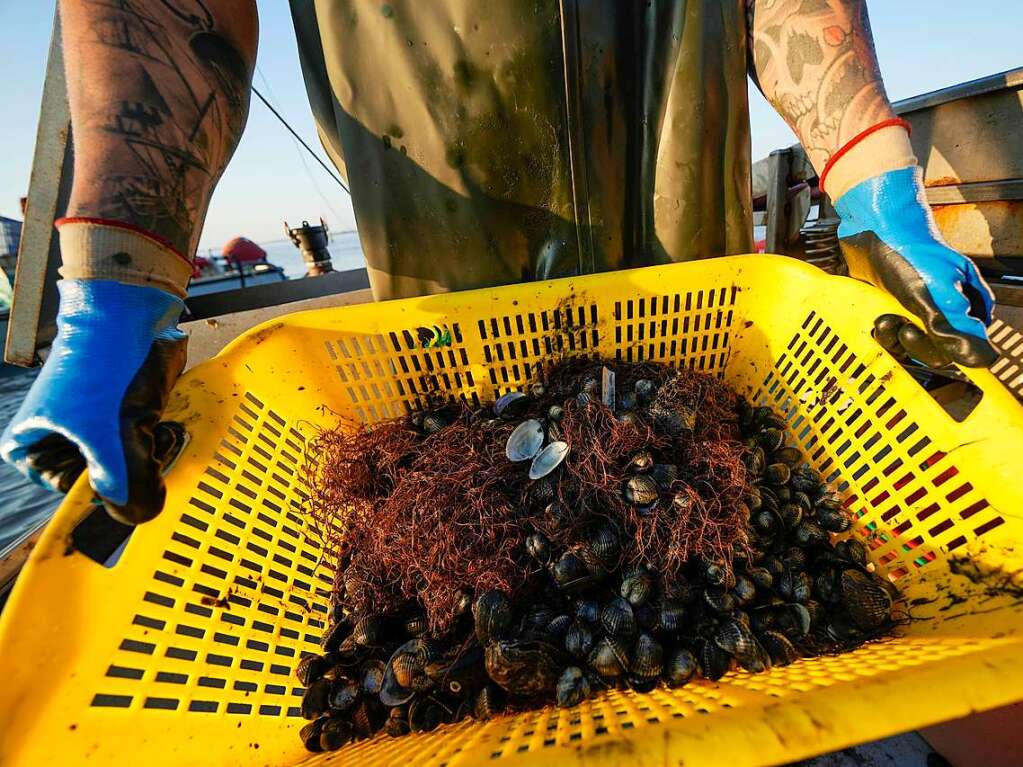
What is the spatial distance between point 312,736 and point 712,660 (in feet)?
4.87

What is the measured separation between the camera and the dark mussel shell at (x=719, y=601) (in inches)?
66.2

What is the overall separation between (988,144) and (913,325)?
2989 mm

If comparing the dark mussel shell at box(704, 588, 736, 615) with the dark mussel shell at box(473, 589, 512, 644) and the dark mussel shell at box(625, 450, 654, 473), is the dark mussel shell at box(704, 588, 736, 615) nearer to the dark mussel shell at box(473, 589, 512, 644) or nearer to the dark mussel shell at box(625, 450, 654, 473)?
the dark mussel shell at box(625, 450, 654, 473)

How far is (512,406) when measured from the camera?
2.34m

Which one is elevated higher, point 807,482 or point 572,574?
point 807,482

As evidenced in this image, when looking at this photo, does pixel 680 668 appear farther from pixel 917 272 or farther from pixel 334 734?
pixel 917 272

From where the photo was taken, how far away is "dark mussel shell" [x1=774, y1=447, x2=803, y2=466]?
215 cm

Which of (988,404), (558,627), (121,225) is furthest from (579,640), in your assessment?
(121,225)

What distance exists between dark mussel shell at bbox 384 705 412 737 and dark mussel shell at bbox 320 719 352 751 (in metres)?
0.15

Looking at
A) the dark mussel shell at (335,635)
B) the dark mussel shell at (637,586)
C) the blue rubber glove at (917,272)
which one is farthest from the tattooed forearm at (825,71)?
the dark mussel shell at (335,635)

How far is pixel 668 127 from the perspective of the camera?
2525 mm

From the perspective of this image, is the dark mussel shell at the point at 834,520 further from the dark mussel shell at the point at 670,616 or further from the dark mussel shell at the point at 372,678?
the dark mussel shell at the point at 372,678

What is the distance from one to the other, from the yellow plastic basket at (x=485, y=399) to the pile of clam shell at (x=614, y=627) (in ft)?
0.43

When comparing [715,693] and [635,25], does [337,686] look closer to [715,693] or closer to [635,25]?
[715,693]
